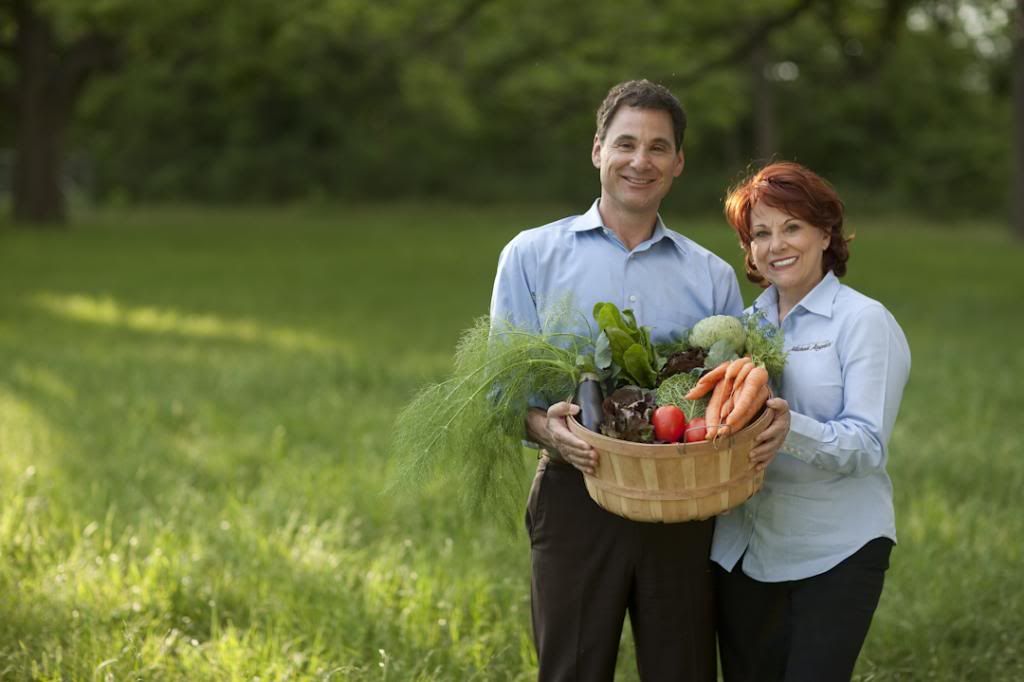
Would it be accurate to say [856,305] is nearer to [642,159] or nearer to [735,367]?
[735,367]

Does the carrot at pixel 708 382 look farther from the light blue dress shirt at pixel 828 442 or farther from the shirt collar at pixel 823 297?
the shirt collar at pixel 823 297

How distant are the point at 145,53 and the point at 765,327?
2453cm

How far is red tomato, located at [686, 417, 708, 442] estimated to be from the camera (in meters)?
2.89

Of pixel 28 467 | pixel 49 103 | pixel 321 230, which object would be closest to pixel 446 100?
pixel 321 230

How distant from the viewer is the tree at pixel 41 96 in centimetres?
2661

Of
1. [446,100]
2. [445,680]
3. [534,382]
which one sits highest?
[446,100]

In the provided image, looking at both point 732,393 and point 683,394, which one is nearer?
point 732,393

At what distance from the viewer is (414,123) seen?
132ft

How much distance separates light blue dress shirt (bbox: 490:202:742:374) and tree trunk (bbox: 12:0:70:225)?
26.1m

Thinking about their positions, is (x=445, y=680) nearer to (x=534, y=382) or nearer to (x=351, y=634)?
(x=351, y=634)

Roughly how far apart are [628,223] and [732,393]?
2.60 ft

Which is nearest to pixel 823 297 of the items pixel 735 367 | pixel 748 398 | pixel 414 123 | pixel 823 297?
pixel 823 297

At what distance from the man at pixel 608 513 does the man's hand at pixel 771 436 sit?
0.57m

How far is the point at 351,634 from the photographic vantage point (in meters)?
4.58
